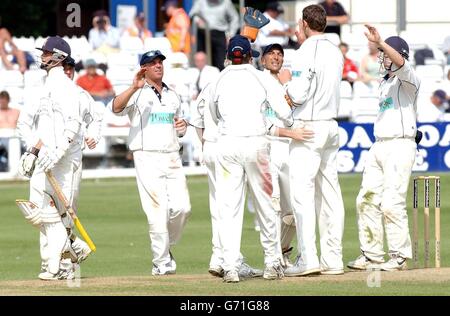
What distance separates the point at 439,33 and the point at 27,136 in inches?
658

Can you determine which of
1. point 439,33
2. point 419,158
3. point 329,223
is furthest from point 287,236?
point 439,33

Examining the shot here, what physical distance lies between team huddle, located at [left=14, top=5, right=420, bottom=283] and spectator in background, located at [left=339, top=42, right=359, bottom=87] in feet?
39.6

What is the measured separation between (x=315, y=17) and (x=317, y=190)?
155cm

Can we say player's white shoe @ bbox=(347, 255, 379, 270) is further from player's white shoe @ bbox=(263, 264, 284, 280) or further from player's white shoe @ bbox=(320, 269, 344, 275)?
player's white shoe @ bbox=(263, 264, 284, 280)

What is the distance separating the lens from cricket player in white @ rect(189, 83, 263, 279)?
13.2 meters

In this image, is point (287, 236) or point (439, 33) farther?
point (439, 33)

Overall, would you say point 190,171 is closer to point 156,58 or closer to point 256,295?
point 156,58

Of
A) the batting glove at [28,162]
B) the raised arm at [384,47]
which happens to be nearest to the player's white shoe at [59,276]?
the batting glove at [28,162]

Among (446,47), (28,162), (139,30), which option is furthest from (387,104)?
(139,30)

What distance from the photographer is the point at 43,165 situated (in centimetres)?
1339

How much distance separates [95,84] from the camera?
25984mm

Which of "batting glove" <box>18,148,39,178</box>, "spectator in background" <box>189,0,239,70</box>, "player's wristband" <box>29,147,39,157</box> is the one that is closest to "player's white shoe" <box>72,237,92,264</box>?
"batting glove" <box>18,148,39,178</box>

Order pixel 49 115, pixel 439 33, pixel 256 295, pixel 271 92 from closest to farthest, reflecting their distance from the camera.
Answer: pixel 256 295, pixel 271 92, pixel 49 115, pixel 439 33

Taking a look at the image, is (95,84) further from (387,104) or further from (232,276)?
(232,276)
